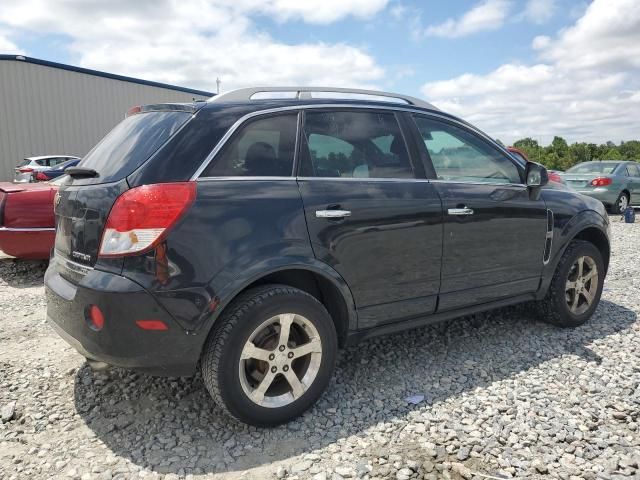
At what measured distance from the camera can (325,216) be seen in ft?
9.39

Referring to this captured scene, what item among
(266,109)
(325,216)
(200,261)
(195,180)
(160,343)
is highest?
(266,109)

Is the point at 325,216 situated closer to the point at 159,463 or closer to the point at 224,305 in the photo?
the point at 224,305

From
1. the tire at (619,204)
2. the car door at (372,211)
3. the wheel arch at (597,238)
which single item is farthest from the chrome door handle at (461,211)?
the tire at (619,204)

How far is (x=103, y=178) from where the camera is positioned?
8.81ft

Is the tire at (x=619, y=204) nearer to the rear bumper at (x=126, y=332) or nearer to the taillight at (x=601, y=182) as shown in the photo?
the taillight at (x=601, y=182)

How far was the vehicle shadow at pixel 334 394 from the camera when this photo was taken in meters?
2.64

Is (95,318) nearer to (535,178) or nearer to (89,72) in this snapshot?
(535,178)

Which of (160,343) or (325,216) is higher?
(325,216)

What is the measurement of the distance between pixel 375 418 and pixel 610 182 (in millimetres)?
13440

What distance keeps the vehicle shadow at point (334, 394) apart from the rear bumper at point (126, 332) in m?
0.42

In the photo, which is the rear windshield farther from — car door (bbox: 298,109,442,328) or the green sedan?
the green sedan

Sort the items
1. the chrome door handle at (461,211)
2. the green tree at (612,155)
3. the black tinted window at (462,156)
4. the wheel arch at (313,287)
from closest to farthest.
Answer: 1. the wheel arch at (313,287)
2. the chrome door handle at (461,211)
3. the black tinted window at (462,156)
4. the green tree at (612,155)

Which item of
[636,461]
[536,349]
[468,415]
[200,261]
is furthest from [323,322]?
[536,349]

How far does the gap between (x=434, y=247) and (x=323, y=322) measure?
950mm
